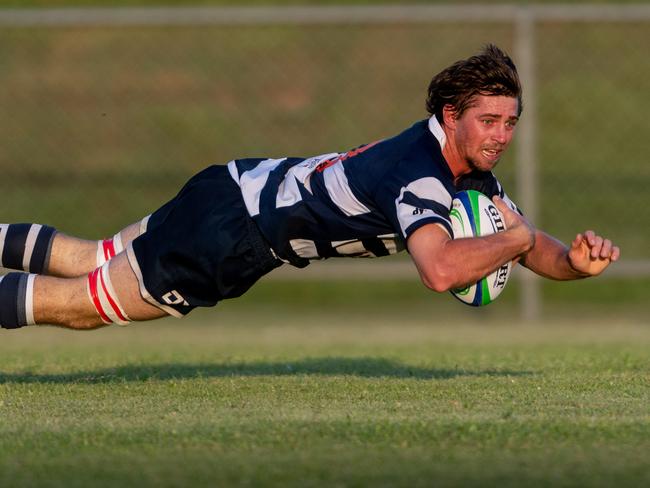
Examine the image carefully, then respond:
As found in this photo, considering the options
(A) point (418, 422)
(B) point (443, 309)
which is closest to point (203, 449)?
(A) point (418, 422)

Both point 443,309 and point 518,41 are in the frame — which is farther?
point 443,309

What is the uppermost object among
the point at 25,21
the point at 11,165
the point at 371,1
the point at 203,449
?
the point at 371,1

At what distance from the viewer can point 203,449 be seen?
15.4ft

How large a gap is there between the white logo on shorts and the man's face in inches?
62.2

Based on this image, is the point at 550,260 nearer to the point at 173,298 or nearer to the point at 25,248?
the point at 173,298

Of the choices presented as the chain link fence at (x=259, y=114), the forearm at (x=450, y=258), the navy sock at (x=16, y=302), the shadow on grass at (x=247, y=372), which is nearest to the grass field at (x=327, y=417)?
the shadow on grass at (x=247, y=372)

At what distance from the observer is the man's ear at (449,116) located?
6.15m

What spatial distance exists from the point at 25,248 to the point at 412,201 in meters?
2.33

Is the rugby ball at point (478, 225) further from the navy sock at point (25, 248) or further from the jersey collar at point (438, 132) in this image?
the navy sock at point (25, 248)

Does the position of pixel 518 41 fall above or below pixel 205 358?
above

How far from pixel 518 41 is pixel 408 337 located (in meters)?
3.73

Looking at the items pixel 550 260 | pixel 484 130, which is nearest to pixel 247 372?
pixel 550 260

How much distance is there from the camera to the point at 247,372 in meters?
7.45

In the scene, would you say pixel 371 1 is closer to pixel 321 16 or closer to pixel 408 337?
pixel 321 16
